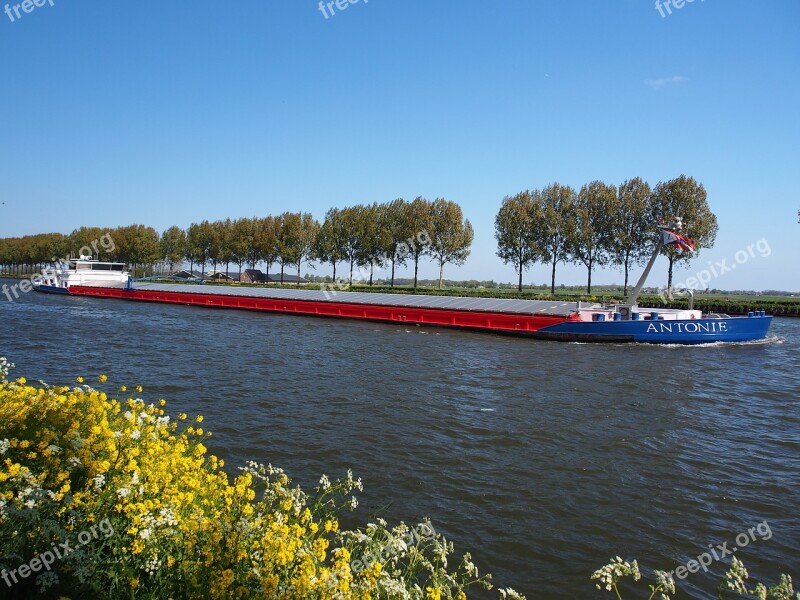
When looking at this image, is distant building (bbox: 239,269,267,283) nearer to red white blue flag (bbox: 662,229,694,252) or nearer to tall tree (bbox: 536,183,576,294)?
tall tree (bbox: 536,183,576,294)

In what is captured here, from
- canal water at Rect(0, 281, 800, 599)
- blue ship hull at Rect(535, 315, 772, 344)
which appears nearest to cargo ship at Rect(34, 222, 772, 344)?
blue ship hull at Rect(535, 315, 772, 344)

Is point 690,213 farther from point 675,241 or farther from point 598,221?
point 675,241

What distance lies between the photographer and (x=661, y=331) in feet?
93.4

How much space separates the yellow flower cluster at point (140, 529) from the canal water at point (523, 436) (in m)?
3.32

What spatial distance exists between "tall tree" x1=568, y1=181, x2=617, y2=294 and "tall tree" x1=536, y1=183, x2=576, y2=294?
0.74m

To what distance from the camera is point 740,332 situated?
29.6 metres

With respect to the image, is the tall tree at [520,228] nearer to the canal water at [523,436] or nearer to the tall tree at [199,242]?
the canal water at [523,436]

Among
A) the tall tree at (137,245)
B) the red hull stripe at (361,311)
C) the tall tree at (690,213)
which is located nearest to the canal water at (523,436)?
→ the red hull stripe at (361,311)

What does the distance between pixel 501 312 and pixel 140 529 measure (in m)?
34.8

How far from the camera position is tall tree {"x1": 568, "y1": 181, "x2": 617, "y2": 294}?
2363 inches

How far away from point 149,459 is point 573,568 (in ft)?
16.5

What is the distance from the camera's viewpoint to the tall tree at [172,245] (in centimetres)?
10531

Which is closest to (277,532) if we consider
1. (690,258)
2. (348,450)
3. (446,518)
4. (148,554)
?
(148,554)

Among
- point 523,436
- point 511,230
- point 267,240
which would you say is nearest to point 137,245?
point 267,240
